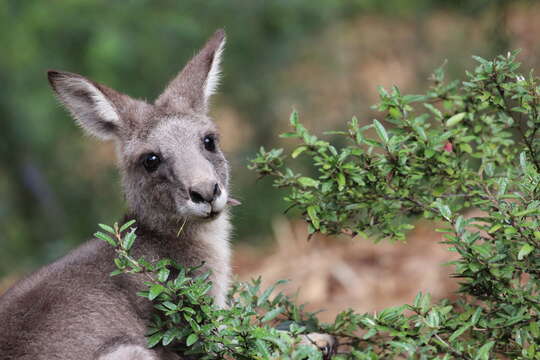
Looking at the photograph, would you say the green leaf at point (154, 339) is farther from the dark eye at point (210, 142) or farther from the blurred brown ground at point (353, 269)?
the blurred brown ground at point (353, 269)

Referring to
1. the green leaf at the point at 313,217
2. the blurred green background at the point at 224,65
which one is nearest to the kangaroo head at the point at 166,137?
the green leaf at the point at 313,217

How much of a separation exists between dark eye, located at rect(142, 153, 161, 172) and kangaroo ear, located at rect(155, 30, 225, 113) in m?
0.54

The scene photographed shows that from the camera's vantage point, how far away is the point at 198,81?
5453mm

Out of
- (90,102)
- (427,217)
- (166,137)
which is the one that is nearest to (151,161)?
(166,137)

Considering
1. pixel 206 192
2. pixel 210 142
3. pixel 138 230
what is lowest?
pixel 138 230

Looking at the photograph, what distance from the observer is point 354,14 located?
11.4 meters

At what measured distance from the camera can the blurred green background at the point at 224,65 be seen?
29.3ft

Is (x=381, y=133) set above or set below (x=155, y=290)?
above

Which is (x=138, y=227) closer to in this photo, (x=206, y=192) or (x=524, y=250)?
(x=206, y=192)

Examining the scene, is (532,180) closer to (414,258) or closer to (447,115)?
(447,115)

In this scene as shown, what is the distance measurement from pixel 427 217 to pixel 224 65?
6019 mm

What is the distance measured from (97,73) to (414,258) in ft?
13.1

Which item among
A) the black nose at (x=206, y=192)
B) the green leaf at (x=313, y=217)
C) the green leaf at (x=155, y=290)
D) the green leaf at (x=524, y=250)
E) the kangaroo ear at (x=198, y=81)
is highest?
the kangaroo ear at (x=198, y=81)

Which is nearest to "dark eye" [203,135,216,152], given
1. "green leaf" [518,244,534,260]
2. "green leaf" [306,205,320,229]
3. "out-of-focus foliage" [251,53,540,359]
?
"out-of-focus foliage" [251,53,540,359]
